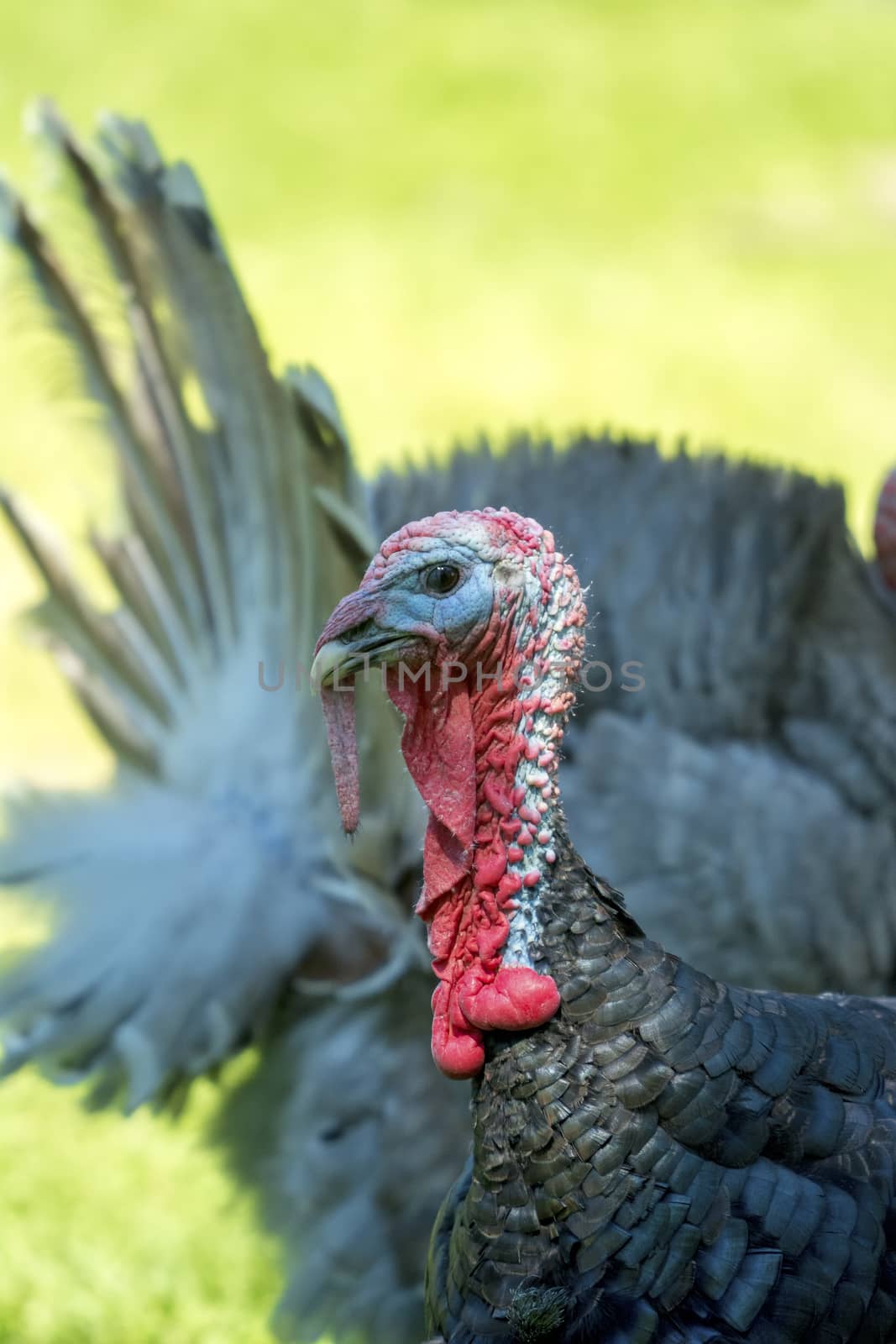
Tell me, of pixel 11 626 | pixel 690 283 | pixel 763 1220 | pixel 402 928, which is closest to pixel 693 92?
pixel 690 283

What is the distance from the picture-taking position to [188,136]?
27.4ft

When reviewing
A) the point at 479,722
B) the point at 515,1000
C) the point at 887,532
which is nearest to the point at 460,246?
the point at 887,532

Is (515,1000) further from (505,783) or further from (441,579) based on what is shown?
(441,579)

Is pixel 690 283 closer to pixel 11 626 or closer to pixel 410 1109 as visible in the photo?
pixel 11 626

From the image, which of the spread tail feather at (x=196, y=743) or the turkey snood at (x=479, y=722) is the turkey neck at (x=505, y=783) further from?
the spread tail feather at (x=196, y=743)

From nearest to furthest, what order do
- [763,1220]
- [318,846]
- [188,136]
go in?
[763,1220] < [318,846] < [188,136]

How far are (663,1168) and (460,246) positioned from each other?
6.63 meters

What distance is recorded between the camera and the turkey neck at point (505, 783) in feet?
5.11

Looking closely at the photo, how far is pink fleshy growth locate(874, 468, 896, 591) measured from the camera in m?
2.60

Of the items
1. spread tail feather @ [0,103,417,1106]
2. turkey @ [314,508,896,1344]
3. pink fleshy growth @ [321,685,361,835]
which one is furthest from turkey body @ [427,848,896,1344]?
spread tail feather @ [0,103,417,1106]

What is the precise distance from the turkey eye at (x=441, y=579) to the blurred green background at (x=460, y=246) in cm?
161

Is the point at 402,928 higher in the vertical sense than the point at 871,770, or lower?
lower

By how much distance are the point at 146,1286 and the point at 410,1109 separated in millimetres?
734

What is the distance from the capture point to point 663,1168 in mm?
1521
